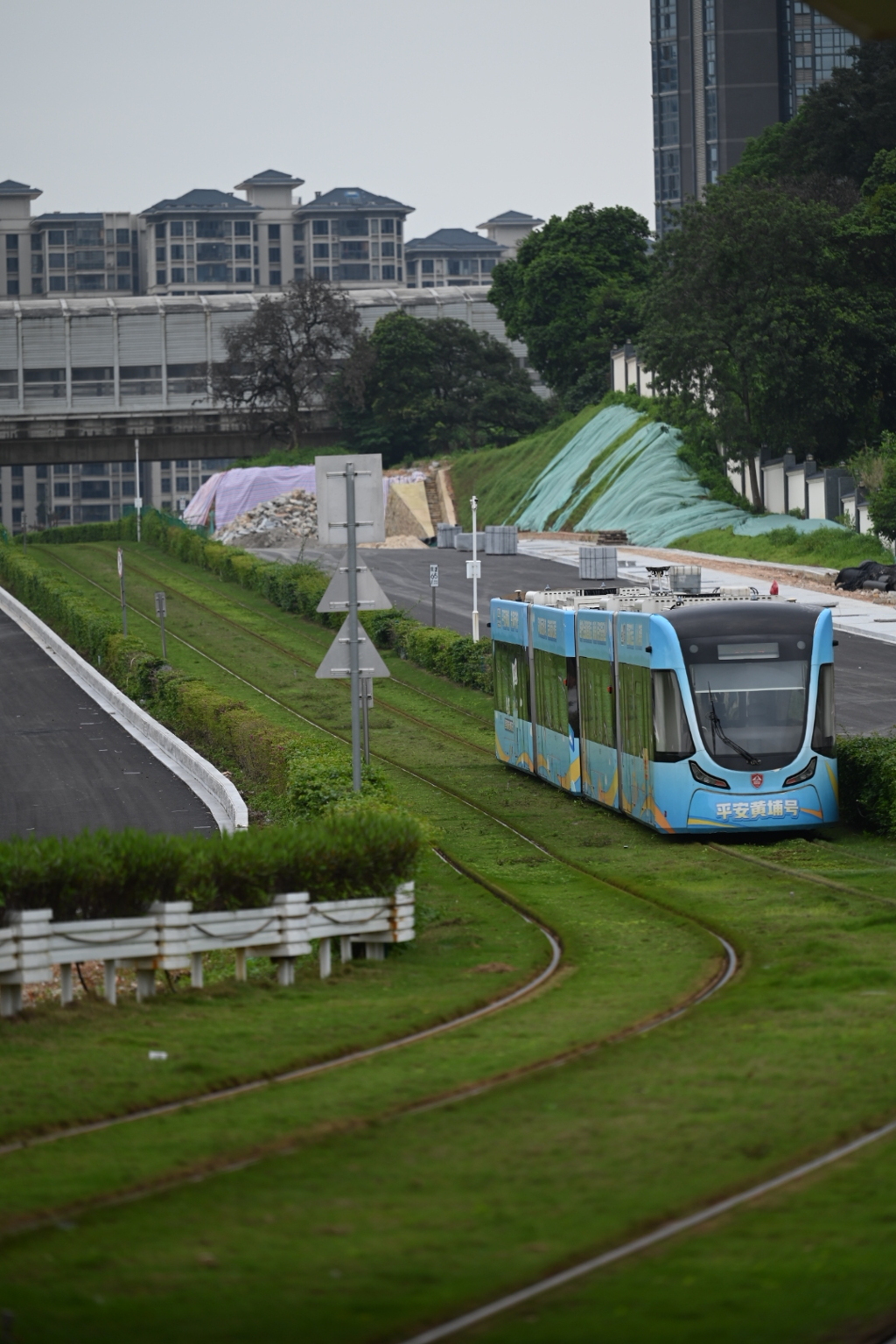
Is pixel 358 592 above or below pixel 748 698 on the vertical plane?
above

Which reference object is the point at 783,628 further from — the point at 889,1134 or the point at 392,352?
the point at 392,352

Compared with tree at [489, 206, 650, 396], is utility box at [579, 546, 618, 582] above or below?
below

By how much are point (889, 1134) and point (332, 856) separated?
20.2 ft

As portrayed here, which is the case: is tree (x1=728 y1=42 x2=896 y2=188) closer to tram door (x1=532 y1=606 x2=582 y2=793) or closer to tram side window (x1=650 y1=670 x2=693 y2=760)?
tram door (x1=532 y1=606 x2=582 y2=793)

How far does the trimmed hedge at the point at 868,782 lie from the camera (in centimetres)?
2262

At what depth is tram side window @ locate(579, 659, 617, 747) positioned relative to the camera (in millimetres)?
24609

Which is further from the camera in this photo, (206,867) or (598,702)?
(598,702)

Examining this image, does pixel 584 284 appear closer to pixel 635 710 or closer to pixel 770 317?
pixel 770 317

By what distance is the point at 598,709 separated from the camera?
2528cm

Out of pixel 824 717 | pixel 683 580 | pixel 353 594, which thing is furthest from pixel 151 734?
pixel 353 594

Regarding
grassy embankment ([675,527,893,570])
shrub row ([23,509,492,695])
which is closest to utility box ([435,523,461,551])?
shrub row ([23,509,492,695])

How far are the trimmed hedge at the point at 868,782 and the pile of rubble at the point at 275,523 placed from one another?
66.0 m

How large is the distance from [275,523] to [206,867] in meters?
77.6

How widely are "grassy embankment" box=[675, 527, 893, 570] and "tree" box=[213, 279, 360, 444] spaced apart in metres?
34.9
